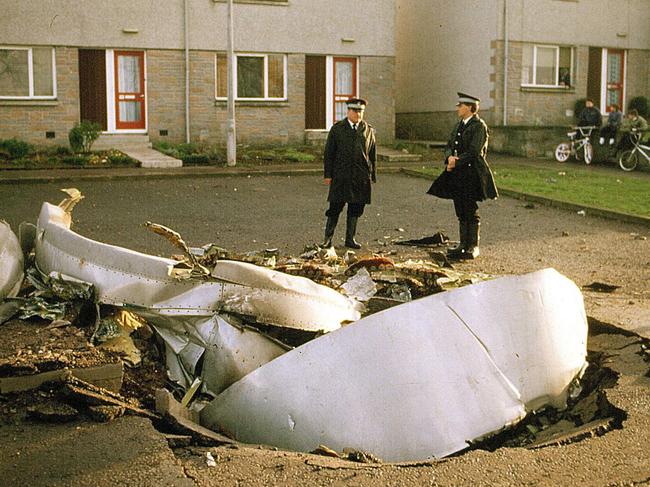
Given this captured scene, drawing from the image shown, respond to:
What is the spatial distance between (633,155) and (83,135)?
14598mm

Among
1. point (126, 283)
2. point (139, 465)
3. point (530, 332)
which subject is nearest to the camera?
point (139, 465)

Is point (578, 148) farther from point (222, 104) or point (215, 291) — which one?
point (215, 291)

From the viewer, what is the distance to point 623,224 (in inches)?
555

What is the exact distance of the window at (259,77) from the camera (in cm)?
2723

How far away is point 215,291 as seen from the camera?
234 inches

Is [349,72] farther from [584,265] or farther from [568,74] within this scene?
[584,265]

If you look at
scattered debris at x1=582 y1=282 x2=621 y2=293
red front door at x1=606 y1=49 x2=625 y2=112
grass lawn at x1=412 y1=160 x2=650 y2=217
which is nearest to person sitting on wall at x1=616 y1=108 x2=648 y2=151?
grass lawn at x1=412 y1=160 x2=650 y2=217

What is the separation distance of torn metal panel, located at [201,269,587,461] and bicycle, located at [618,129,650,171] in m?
20.0

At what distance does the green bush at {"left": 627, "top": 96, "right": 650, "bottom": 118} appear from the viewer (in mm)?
31734

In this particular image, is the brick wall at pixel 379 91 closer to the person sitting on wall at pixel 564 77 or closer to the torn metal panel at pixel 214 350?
the person sitting on wall at pixel 564 77

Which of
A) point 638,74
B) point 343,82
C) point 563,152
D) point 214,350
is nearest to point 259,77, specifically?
point 343,82

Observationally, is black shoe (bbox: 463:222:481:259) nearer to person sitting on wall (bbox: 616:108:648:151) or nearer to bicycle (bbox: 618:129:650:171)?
bicycle (bbox: 618:129:650:171)

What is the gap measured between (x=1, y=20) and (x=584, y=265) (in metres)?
19.2

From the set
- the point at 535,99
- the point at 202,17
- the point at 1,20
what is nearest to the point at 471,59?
the point at 535,99
